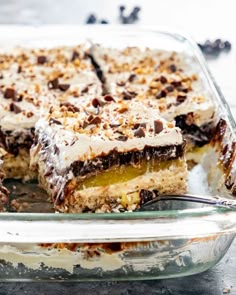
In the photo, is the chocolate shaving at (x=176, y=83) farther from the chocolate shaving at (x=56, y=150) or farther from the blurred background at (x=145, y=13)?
the blurred background at (x=145, y=13)

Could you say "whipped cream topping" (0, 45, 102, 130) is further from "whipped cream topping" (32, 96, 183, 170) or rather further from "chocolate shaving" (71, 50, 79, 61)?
"whipped cream topping" (32, 96, 183, 170)

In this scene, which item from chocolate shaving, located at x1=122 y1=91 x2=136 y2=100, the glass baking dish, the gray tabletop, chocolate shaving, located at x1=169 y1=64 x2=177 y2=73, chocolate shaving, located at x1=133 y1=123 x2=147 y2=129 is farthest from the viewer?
the gray tabletop

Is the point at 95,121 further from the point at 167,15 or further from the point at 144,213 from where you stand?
the point at 167,15

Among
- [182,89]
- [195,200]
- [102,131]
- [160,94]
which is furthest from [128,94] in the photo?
[195,200]

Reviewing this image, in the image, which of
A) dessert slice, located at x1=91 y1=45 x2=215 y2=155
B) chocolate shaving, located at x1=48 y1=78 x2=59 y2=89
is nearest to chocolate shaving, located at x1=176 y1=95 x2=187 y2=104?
dessert slice, located at x1=91 y1=45 x2=215 y2=155

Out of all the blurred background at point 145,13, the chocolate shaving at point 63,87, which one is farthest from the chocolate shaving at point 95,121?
the blurred background at point 145,13

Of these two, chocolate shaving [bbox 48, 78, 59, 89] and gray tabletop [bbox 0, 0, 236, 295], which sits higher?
chocolate shaving [bbox 48, 78, 59, 89]

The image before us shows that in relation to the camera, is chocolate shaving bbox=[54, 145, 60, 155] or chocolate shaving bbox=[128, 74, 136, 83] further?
chocolate shaving bbox=[128, 74, 136, 83]
